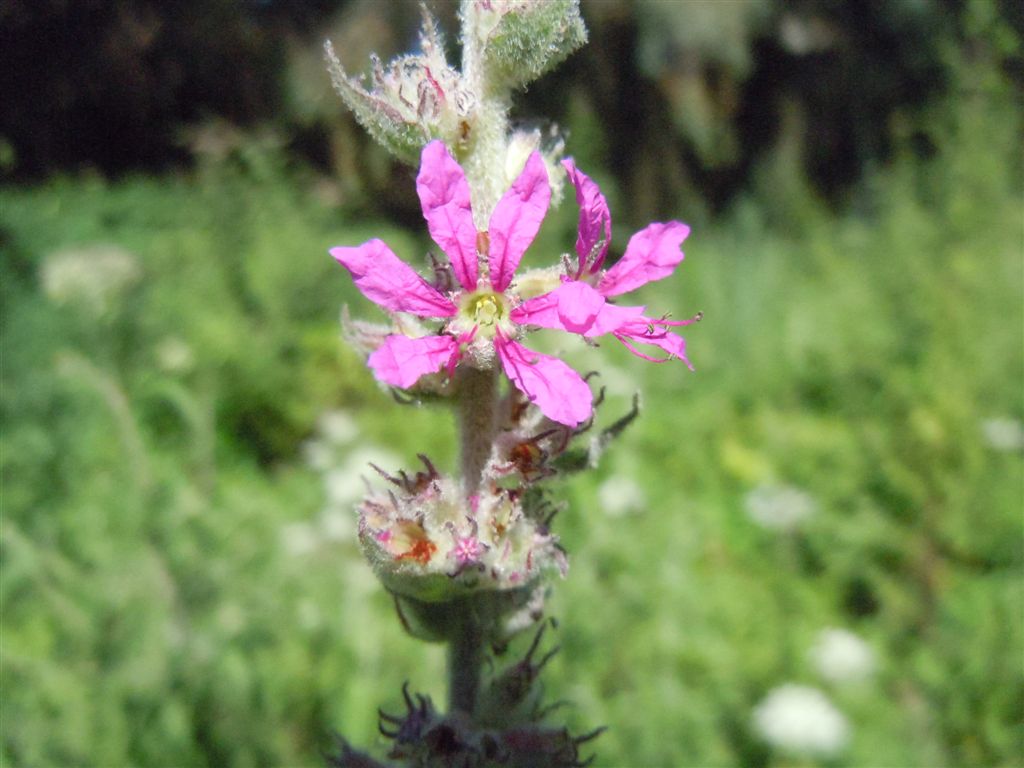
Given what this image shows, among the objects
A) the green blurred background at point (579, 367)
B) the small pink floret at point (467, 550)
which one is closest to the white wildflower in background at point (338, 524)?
the green blurred background at point (579, 367)

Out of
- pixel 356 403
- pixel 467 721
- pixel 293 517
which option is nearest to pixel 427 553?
pixel 467 721

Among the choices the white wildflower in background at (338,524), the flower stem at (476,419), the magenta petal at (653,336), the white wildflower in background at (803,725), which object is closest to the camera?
the magenta petal at (653,336)

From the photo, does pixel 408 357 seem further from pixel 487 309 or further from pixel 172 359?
pixel 172 359

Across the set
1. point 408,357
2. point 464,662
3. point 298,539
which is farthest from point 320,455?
point 408,357

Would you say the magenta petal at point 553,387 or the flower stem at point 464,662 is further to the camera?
the flower stem at point 464,662

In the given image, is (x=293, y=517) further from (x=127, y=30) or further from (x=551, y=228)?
(x=127, y=30)

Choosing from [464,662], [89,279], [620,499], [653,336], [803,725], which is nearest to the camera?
[653,336]

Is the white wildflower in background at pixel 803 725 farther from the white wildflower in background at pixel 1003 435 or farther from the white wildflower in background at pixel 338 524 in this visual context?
the white wildflower in background at pixel 338 524
